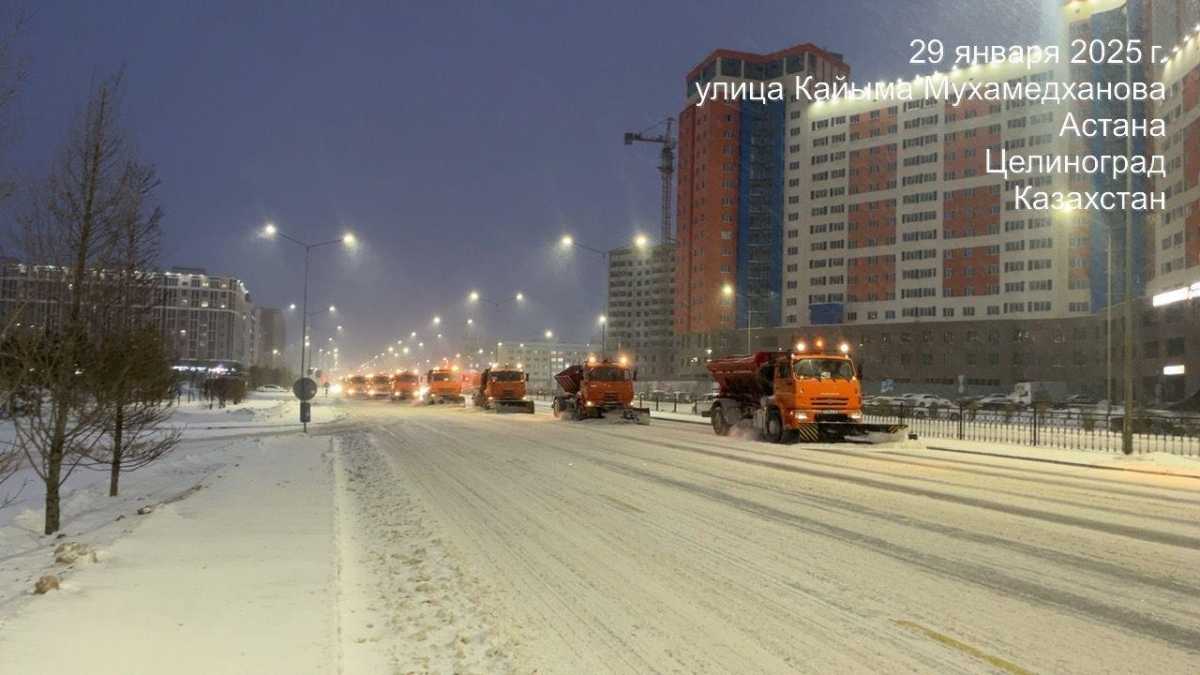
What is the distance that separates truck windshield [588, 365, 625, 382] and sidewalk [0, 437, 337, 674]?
92.2 ft

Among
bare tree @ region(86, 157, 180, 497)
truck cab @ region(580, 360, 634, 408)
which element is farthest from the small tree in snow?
truck cab @ region(580, 360, 634, 408)

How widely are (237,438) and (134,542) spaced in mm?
19317

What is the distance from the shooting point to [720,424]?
103 ft

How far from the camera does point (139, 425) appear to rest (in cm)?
1366

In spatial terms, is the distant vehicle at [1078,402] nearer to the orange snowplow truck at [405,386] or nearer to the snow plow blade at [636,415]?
the snow plow blade at [636,415]

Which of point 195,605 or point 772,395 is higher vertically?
point 772,395

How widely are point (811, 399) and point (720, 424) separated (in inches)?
244

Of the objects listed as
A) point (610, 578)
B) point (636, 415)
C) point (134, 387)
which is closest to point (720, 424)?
point (636, 415)

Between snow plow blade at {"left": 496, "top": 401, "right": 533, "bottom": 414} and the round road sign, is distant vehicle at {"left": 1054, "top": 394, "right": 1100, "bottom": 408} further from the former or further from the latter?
the round road sign

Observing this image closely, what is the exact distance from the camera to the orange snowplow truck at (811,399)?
25719mm

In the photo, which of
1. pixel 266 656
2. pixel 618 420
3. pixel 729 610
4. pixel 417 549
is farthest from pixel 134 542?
pixel 618 420

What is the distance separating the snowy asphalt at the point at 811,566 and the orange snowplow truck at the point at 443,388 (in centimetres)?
4273

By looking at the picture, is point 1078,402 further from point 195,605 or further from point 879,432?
point 195,605

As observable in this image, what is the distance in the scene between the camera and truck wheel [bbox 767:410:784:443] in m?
26.8
